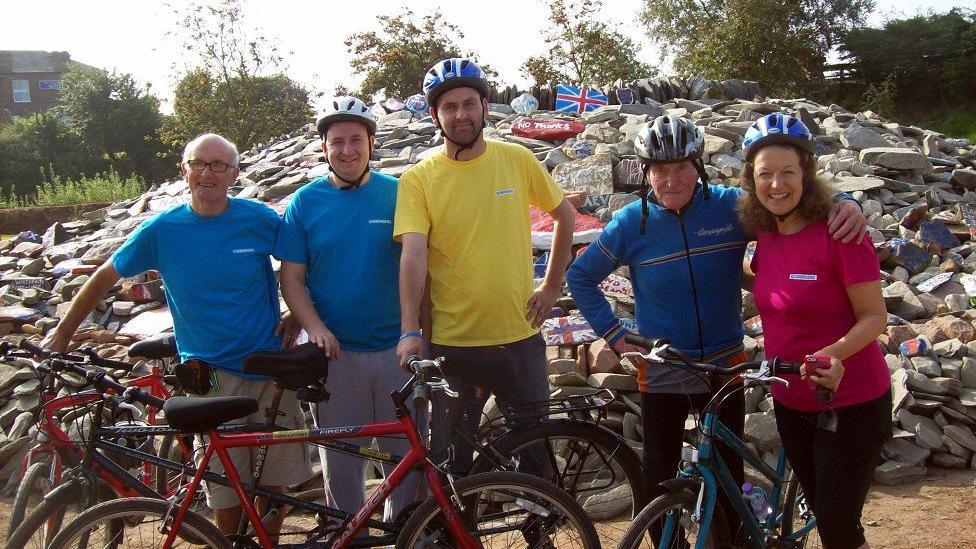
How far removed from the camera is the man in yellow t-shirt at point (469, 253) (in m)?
3.44

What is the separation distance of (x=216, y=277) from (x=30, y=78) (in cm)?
6150

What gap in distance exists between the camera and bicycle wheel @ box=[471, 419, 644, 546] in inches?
137

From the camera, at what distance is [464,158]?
3488mm

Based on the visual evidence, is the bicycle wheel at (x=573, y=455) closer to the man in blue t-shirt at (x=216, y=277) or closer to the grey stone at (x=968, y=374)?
the man in blue t-shirt at (x=216, y=277)

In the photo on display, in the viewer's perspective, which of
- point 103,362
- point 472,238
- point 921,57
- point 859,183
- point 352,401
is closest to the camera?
point 472,238

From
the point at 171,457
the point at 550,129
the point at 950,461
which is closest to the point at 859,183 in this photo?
the point at 550,129

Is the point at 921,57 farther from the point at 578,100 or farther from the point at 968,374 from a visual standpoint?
the point at 968,374

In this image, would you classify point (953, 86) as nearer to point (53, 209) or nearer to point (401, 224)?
point (53, 209)

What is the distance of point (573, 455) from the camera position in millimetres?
3684

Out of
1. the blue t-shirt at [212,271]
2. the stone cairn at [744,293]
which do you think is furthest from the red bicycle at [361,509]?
the stone cairn at [744,293]

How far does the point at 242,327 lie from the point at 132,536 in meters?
0.95

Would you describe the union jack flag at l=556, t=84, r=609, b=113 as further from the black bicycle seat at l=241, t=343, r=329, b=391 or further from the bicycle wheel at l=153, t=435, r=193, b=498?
the black bicycle seat at l=241, t=343, r=329, b=391

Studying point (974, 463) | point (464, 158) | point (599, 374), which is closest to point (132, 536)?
point (464, 158)

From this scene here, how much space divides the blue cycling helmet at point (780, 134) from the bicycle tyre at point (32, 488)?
11.1ft
